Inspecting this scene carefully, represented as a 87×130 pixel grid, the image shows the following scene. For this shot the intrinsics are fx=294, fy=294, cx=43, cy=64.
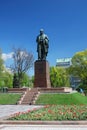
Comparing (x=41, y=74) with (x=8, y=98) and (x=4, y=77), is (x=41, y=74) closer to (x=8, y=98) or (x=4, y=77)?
(x=8, y=98)

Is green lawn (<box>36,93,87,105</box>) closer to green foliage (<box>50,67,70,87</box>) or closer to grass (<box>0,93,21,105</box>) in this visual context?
grass (<box>0,93,21,105</box>)

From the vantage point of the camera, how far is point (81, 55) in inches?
2398

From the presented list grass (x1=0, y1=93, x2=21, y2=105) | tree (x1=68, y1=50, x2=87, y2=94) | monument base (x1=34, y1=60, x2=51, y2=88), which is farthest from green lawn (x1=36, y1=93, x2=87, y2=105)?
tree (x1=68, y1=50, x2=87, y2=94)

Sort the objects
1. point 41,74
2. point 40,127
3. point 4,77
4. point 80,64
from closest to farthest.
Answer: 1. point 40,127
2. point 41,74
3. point 80,64
4. point 4,77

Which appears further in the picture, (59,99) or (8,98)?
(8,98)

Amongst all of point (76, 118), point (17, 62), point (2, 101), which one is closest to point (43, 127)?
point (76, 118)

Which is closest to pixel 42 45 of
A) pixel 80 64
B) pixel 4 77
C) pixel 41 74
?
pixel 41 74

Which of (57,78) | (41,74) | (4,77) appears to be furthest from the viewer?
(57,78)

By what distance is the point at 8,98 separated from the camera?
1264 inches

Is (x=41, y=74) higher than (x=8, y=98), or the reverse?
(x=41, y=74)

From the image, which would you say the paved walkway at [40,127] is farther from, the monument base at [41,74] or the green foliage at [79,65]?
the green foliage at [79,65]

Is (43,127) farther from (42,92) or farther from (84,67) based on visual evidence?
(84,67)

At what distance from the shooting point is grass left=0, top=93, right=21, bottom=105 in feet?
101

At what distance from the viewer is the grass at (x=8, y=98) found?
3064cm
